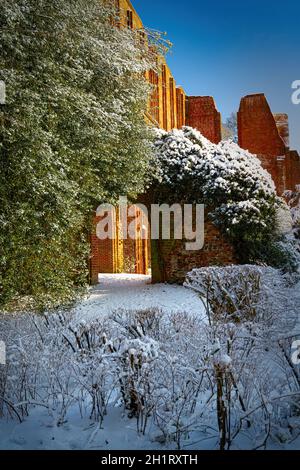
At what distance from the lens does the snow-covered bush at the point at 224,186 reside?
38.7 ft

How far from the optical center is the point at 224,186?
12.0m

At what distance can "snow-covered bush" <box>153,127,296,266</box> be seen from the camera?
38.7ft

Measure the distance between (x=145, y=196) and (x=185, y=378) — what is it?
1023cm

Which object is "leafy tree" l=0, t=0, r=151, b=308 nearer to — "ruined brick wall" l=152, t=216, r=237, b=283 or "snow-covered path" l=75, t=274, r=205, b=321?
"snow-covered path" l=75, t=274, r=205, b=321

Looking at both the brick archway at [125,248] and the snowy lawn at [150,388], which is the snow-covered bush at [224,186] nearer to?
the brick archway at [125,248]

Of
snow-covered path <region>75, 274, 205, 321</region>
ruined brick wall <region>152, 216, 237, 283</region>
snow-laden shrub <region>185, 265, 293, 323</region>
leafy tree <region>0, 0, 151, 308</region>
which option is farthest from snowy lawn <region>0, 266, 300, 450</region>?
ruined brick wall <region>152, 216, 237, 283</region>

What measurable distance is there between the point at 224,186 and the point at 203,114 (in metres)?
16.7

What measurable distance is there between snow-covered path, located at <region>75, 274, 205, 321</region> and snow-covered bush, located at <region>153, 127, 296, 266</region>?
7.81ft

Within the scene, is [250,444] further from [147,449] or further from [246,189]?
[246,189]

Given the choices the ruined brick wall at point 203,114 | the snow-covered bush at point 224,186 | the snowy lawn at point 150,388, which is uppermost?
the ruined brick wall at point 203,114

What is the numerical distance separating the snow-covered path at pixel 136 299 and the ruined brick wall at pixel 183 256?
0.60 meters

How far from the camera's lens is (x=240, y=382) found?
11.7 feet

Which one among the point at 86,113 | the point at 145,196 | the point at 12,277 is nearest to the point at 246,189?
the point at 145,196

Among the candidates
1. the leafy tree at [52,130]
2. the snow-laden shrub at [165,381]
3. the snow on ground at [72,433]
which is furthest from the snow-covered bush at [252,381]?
the leafy tree at [52,130]
